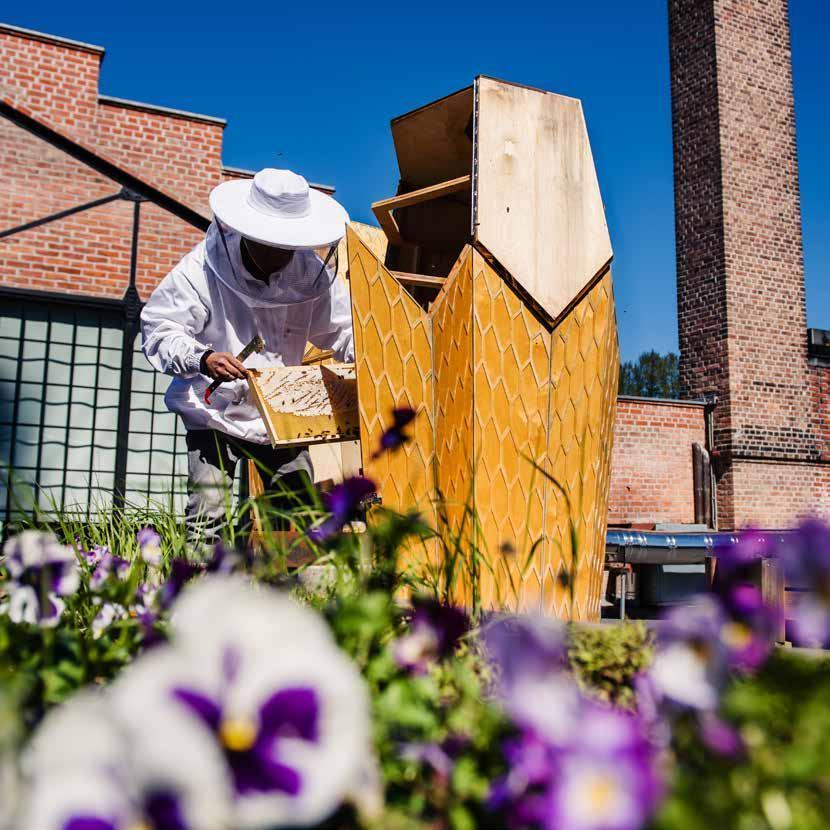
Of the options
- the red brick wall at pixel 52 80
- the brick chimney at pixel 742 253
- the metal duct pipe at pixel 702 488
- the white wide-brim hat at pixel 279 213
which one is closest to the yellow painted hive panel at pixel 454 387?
the white wide-brim hat at pixel 279 213

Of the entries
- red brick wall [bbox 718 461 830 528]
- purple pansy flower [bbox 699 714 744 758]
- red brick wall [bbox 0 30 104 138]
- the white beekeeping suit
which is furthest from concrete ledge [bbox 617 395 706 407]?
purple pansy flower [bbox 699 714 744 758]

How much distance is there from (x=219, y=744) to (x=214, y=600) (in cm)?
11

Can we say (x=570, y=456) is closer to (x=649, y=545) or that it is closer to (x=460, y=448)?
(x=460, y=448)

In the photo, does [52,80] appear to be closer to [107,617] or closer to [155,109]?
[155,109]

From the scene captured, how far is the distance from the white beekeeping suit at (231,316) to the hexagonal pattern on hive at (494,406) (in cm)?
69

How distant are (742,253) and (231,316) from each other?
11.0 meters

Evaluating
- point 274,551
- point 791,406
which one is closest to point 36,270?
point 274,551

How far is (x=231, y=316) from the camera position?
3.25m

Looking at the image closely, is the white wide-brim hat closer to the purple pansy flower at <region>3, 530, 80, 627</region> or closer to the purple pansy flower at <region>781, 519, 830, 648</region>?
the purple pansy flower at <region>3, 530, 80, 627</region>

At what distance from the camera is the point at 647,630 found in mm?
1609

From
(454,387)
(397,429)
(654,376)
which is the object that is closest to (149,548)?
(397,429)

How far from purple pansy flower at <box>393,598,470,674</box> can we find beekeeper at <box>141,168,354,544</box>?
189cm

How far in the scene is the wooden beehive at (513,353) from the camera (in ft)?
7.79

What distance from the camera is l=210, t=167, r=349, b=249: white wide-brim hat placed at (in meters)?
2.90
